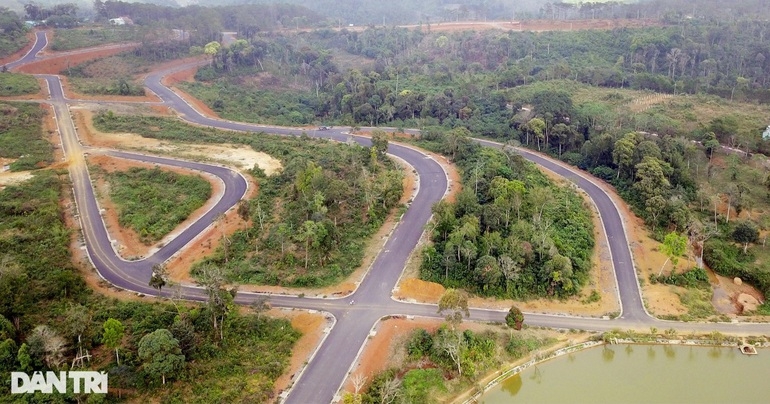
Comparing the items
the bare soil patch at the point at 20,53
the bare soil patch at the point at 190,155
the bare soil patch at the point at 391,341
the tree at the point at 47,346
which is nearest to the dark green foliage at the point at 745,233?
the bare soil patch at the point at 391,341

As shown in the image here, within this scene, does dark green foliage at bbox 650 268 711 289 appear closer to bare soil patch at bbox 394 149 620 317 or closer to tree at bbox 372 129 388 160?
bare soil patch at bbox 394 149 620 317

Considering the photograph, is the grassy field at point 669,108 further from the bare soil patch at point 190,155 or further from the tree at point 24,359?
the tree at point 24,359

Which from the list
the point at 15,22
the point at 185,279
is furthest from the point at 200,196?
the point at 15,22

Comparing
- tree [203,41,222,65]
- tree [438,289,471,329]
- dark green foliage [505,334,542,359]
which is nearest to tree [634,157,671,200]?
dark green foliage [505,334,542,359]

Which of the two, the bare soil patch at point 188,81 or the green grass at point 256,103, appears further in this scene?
the green grass at point 256,103

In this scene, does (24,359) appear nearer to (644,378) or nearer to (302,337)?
(302,337)

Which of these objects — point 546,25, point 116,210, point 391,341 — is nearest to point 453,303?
point 391,341
